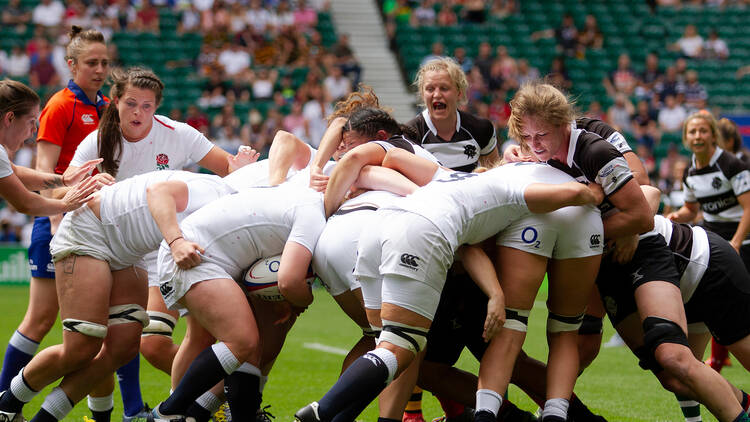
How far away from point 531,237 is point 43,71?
46.3ft

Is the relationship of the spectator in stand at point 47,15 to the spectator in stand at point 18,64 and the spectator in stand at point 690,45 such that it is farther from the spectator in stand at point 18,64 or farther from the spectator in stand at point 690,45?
the spectator in stand at point 690,45

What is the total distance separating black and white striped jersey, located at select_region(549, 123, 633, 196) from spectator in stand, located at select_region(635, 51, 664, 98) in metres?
17.0

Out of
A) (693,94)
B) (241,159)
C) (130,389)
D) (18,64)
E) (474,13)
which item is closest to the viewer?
(130,389)

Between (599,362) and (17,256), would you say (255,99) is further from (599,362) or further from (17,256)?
(599,362)

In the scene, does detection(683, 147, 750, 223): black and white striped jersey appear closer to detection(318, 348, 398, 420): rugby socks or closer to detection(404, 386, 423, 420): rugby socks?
detection(404, 386, 423, 420): rugby socks

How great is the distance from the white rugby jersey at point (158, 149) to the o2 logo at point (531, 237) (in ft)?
7.98

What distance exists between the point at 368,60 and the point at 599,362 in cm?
1350

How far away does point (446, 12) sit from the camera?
2144 cm

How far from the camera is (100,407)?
5.32 m

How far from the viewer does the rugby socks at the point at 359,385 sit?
3951 millimetres

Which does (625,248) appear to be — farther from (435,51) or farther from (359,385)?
(435,51)

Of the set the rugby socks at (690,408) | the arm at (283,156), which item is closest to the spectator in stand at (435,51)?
the arm at (283,156)

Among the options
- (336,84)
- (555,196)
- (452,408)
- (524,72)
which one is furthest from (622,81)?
(555,196)

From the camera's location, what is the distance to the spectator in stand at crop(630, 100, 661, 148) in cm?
1891
